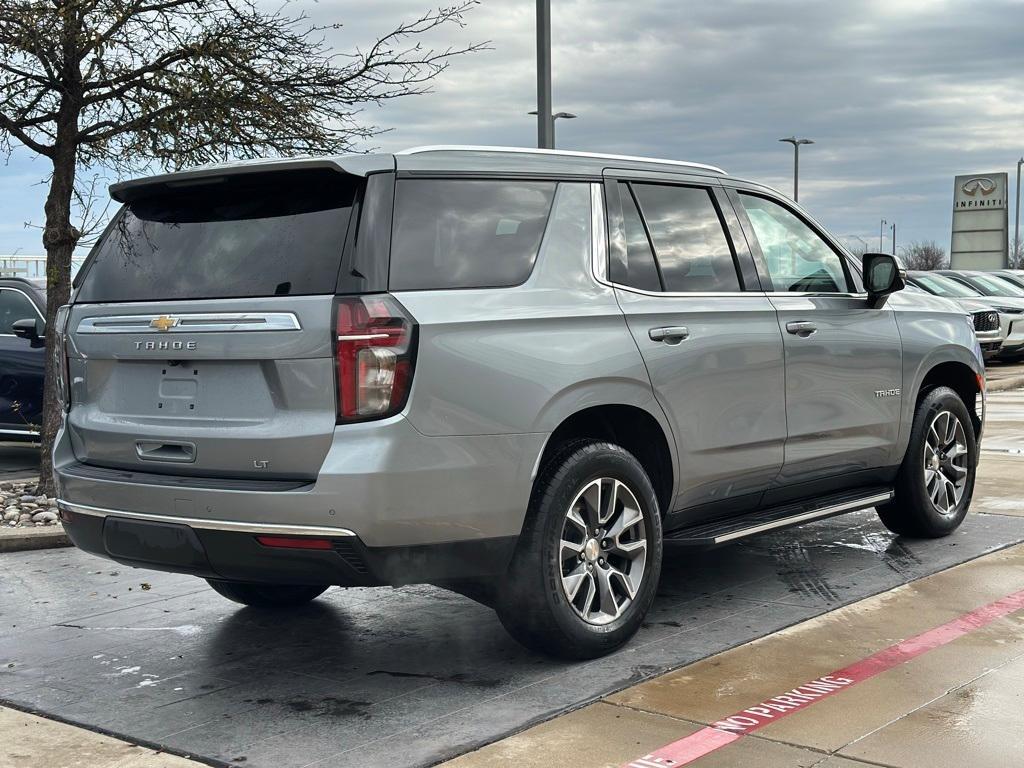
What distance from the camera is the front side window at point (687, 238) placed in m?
5.51

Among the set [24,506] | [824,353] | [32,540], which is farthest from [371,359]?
[24,506]

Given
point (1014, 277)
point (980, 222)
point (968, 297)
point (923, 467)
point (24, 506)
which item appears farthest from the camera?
point (980, 222)

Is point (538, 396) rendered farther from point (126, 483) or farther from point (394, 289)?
point (126, 483)

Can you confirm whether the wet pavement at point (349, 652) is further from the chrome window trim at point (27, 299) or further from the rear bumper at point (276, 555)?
the chrome window trim at point (27, 299)

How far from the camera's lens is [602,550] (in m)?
5.00

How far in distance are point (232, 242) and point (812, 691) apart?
8.52 ft

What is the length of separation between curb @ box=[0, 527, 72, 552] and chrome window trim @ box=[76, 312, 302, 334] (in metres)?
3.27

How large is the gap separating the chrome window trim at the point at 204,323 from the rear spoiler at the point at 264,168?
0.53 m

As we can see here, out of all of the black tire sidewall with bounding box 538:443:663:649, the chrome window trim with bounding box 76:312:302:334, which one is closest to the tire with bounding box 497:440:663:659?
the black tire sidewall with bounding box 538:443:663:649

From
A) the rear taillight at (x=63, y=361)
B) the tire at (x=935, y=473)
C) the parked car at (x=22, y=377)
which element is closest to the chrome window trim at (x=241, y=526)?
the rear taillight at (x=63, y=361)

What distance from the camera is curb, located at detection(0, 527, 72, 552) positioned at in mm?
7664

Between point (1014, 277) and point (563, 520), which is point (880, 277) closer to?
point (563, 520)

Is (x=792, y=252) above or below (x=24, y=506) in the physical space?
above

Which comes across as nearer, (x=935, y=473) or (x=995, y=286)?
(x=935, y=473)
